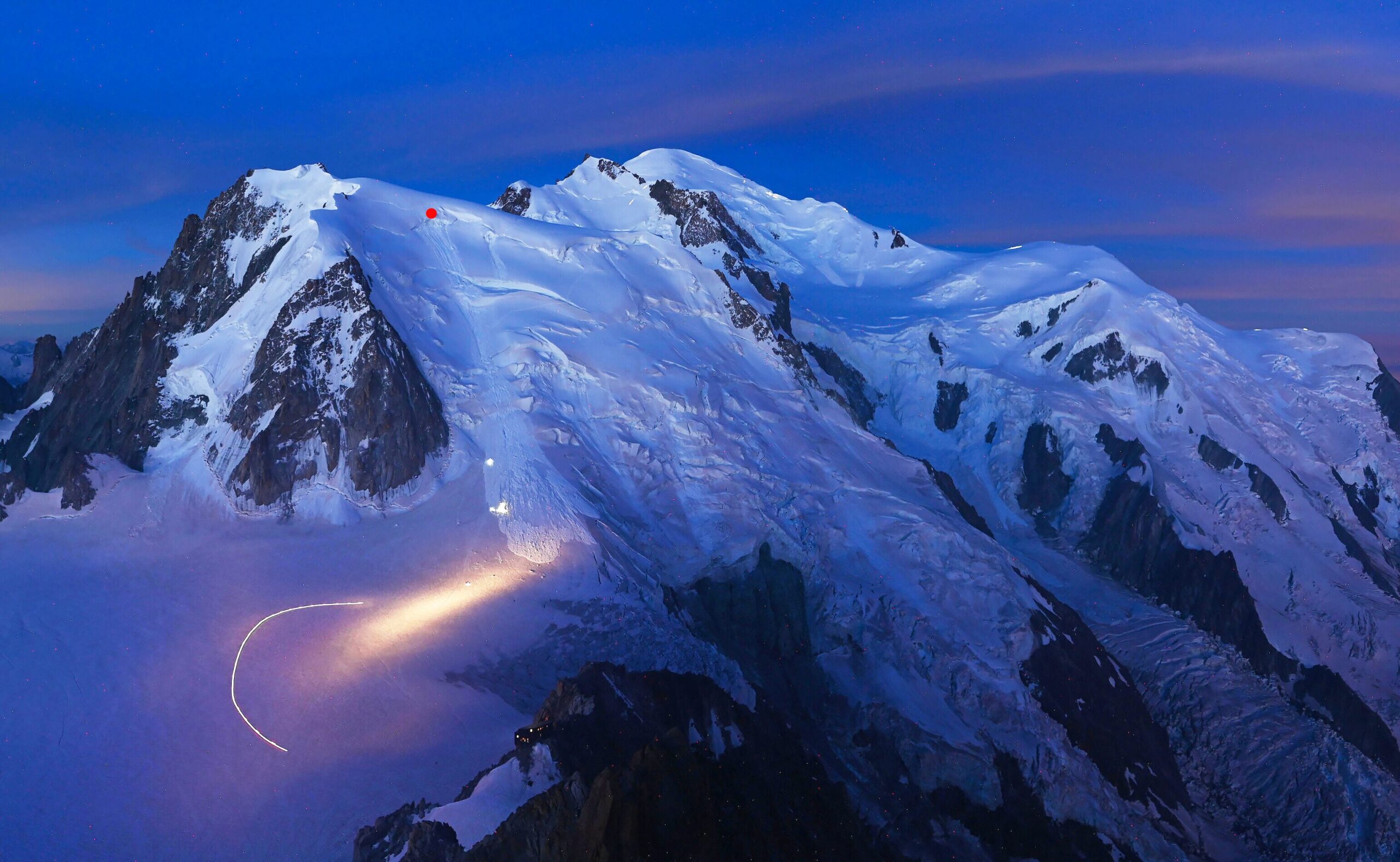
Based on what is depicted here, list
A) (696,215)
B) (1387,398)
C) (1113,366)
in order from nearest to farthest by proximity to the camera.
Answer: (696,215) < (1113,366) < (1387,398)

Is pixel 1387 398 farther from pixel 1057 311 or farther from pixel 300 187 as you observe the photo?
pixel 300 187

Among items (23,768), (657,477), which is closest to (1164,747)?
(657,477)

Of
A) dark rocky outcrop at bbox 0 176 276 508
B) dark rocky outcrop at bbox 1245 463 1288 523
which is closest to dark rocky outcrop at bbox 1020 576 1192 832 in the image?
dark rocky outcrop at bbox 1245 463 1288 523

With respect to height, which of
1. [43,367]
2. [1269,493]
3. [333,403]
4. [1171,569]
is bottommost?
[1171,569]

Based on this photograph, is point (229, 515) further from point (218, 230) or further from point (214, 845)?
point (218, 230)

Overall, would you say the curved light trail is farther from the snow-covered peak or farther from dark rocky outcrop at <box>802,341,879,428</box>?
dark rocky outcrop at <box>802,341,879,428</box>

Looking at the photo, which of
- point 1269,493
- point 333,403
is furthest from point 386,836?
point 1269,493

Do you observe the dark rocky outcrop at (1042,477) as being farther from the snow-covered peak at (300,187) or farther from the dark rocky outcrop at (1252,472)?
the snow-covered peak at (300,187)
